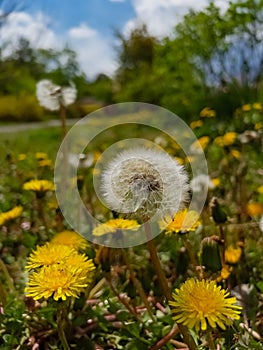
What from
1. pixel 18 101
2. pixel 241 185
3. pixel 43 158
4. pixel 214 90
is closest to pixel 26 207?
pixel 43 158

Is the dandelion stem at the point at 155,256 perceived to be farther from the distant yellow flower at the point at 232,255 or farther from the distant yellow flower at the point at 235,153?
the distant yellow flower at the point at 235,153

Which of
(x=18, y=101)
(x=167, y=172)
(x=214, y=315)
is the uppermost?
(x=18, y=101)

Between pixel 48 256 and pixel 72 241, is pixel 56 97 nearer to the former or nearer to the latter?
pixel 72 241

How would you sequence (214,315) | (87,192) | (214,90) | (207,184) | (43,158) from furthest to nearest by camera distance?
1. (214,90)
2. (43,158)
3. (87,192)
4. (207,184)
5. (214,315)

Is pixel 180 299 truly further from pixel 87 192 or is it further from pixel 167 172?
pixel 87 192

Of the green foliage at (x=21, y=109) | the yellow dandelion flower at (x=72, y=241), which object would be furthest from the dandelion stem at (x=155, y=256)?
the green foliage at (x=21, y=109)

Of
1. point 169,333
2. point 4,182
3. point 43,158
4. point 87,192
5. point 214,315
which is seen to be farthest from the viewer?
point 4,182
